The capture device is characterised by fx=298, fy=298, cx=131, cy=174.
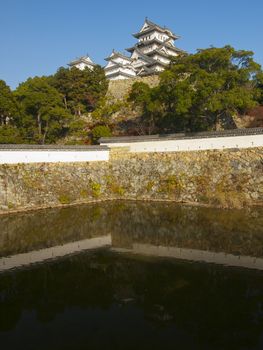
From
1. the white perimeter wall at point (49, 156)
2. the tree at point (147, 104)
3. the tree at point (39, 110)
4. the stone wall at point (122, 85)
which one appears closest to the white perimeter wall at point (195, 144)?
the white perimeter wall at point (49, 156)

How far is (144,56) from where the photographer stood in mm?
49031

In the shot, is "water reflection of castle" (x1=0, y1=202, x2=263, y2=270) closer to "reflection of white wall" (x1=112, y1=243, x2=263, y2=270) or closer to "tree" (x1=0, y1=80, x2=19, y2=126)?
"reflection of white wall" (x1=112, y1=243, x2=263, y2=270)

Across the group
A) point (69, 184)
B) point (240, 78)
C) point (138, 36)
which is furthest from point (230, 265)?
point (138, 36)

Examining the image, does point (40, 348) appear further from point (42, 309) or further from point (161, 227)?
point (161, 227)

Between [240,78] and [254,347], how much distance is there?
23.5 meters

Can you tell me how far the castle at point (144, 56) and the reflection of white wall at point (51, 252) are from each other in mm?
36332

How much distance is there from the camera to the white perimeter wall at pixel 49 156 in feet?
72.8

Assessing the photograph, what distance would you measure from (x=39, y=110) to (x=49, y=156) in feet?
30.3

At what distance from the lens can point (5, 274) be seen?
1103 centimetres

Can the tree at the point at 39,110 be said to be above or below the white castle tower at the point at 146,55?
below

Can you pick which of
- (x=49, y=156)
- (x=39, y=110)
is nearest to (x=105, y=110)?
(x=39, y=110)

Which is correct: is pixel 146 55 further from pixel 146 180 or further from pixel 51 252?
pixel 51 252

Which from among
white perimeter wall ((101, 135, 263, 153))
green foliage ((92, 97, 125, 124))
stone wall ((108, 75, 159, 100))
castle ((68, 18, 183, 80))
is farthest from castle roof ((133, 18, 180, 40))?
white perimeter wall ((101, 135, 263, 153))

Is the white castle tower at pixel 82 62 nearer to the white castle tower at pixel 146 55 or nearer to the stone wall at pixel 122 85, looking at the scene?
the white castle tower at pixel 146 55
